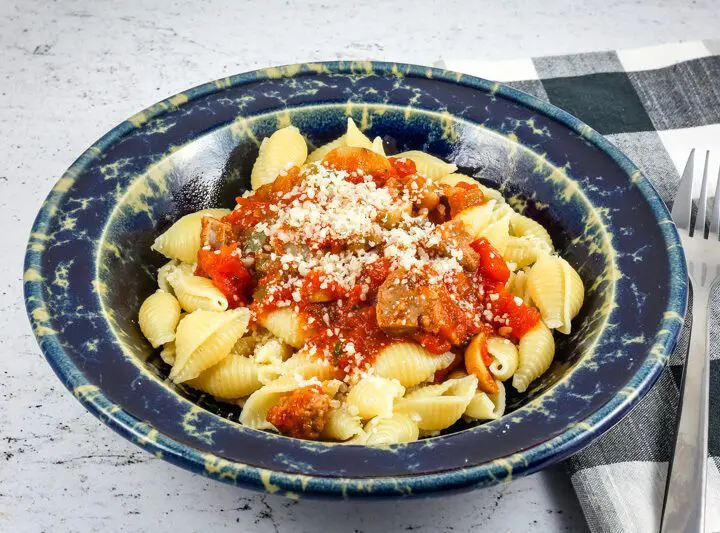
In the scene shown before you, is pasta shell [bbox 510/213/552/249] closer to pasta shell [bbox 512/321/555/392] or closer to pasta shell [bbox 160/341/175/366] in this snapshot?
pasta shell [bbox 512/321/555/392]

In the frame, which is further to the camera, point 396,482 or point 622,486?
point 622,486

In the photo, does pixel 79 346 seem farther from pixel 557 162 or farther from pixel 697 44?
pixel 697 44

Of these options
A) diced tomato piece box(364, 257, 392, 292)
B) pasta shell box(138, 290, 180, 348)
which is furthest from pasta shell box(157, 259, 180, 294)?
diced tomato piece box(364, 257, 392, 292)

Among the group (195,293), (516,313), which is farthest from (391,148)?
(195,293)

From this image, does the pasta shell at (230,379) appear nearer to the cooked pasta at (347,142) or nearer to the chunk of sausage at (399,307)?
the chunk of sausage at (399,307)

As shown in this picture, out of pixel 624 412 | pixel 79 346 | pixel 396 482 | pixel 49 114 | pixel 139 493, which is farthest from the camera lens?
pixel 49 114

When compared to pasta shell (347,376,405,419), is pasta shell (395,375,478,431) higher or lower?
lower

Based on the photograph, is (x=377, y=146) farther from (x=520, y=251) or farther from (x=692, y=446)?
(x=692, y=446)

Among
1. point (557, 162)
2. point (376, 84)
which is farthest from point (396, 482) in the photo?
point (376, 84)
